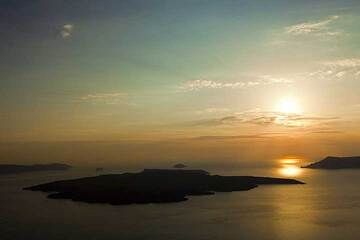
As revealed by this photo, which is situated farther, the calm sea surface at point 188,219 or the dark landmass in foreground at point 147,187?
the dark landmass in foreground at point 147,187

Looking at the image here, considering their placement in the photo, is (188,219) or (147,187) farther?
(147,187)

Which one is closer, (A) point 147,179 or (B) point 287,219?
(B) point 287,219

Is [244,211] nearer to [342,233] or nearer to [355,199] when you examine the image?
[342,233]

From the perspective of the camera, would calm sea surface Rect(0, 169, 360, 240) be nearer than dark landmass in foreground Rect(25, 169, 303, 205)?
Yes

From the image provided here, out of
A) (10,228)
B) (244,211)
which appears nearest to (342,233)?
(244,211)

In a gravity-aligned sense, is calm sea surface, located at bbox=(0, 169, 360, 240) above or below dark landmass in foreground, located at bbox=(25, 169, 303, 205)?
below
